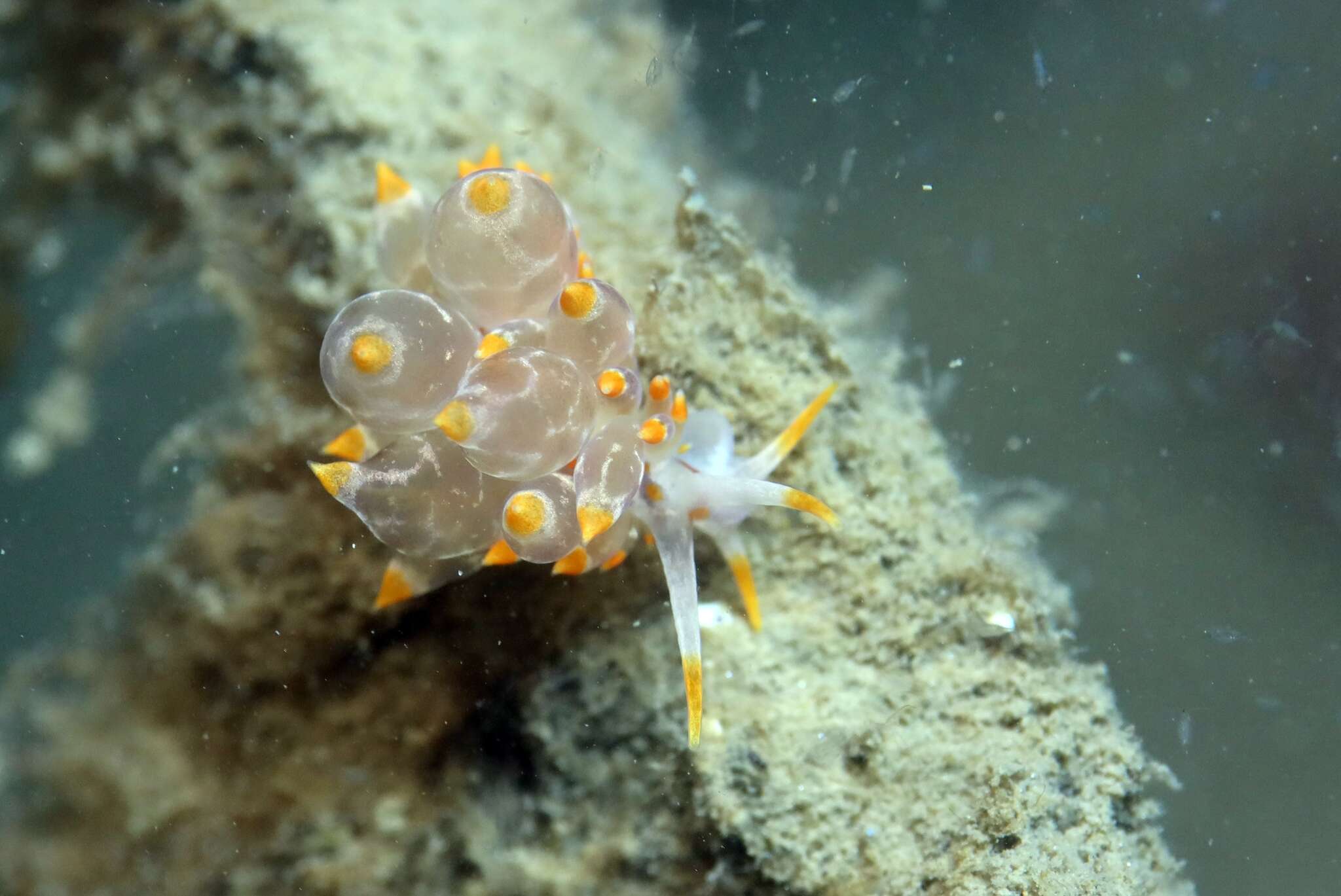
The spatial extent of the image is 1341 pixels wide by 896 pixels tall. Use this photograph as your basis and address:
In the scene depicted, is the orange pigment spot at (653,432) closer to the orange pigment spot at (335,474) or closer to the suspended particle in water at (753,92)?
the orange pigment spot at (335,474)

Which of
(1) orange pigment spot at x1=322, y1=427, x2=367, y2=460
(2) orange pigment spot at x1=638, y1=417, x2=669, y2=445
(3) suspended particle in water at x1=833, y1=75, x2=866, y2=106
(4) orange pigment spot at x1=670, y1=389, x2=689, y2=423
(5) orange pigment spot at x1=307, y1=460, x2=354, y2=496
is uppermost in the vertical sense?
(3) suspended particle in water at x1=833, y1=75, x2=866, y2=106

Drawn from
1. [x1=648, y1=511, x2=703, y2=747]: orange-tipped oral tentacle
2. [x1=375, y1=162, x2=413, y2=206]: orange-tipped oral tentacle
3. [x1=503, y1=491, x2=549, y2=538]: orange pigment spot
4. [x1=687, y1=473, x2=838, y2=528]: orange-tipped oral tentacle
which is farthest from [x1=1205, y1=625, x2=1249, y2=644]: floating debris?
[x1=375, y1=162, x2=413, y2=206]: orange-tipped oral tentacle

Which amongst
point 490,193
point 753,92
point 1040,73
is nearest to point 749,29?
point 753,92

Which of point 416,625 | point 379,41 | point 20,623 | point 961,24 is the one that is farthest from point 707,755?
point 20,623

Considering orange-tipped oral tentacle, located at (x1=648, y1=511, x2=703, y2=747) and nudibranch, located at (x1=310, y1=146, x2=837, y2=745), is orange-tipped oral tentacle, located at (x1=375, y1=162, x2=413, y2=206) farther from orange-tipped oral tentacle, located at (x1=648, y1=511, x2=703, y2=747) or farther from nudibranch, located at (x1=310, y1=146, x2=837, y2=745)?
orange-tipped oral tentacle, located at (x1=648, y1=511, x2=703, y2=747)

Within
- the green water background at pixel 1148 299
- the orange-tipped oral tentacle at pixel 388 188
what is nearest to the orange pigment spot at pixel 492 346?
the orange-tipped oral tentacle at pixel 388 188

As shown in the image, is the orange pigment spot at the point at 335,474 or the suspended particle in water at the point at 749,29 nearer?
the orange pigment spot at the point at 335,474
